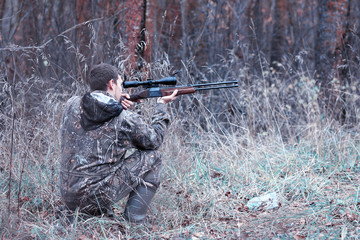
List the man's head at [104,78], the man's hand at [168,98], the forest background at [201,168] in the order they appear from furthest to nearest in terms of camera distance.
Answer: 1. the man's hand at [168,98]
2. the forest background at [201,168]
3. the man's head at [104,78]

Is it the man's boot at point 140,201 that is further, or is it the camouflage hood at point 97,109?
the man's boot at point 140,201

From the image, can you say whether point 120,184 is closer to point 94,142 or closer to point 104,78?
point 94,142

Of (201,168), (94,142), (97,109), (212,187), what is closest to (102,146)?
(94,142)

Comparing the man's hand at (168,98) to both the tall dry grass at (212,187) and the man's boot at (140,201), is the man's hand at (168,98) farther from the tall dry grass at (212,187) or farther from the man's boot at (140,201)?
the tall dry grass at (212,187)

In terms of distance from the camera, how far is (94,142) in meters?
3.61

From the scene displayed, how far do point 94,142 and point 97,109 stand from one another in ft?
0.93

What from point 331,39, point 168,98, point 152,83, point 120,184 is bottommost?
point 120,184

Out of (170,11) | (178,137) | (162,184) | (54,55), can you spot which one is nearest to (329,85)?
(178,137)

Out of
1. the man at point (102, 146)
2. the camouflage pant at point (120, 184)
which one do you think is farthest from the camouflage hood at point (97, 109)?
the camouflage pant at point (120, 184)

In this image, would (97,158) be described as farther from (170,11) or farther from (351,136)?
(170,11)

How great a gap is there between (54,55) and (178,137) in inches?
122

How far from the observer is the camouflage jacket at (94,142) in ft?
11.7

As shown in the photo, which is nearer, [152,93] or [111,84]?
Result: [111,84]

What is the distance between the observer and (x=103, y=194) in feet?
12.1
